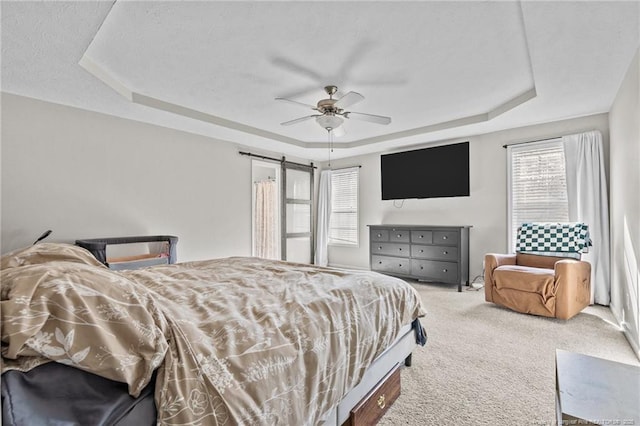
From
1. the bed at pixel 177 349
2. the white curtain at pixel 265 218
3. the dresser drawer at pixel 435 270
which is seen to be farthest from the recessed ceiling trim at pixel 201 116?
the dresser drawer at pixel 435 270

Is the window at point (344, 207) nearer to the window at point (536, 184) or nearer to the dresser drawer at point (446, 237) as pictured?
the dresser drawer at point (446, 237)

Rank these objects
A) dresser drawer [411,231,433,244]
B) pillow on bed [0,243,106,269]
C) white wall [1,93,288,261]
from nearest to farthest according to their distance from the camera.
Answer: pillow on bed [0,243,106,269], white wall [1,93,288,261], dresser drawer [411,231,433,244]

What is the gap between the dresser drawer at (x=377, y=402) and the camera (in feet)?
4.83

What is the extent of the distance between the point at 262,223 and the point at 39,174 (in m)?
4.08

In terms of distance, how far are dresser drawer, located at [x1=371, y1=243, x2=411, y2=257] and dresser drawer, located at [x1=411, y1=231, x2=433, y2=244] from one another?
0.18 m

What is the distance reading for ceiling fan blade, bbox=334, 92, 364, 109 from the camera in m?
2.72

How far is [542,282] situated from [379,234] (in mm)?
2576

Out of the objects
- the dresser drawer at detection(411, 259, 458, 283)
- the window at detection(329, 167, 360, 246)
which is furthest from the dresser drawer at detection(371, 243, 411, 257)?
the window at detection(329, 167, 360, 246)

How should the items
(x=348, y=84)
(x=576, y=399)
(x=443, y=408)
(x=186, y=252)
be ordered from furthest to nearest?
(x=186, y=252), (x=348, y=84), (x=443, y=408), (x=576, y=399)

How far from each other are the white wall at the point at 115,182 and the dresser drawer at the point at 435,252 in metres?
2.74

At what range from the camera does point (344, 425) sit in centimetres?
145

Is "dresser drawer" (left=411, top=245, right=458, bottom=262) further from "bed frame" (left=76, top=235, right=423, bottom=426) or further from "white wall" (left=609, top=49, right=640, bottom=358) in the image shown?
"bed frame" (left=76, top=235, right=423, bottom=426)

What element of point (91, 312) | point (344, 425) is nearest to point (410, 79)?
point (344, 425)

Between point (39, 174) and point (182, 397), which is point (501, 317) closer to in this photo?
point (182, 397)
